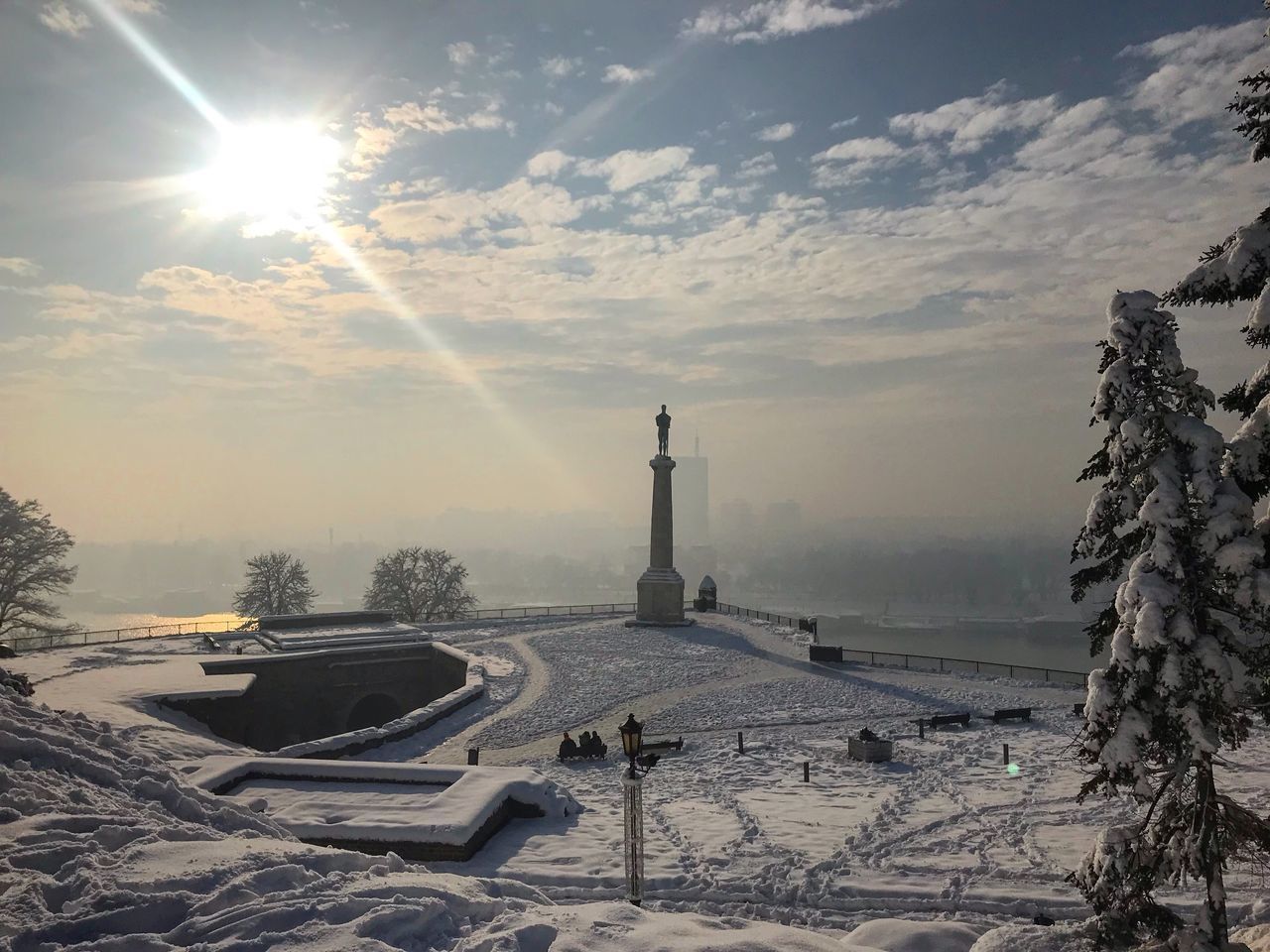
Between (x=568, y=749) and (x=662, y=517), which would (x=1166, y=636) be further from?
(x=662, y=517)

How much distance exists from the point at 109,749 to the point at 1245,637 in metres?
13.7

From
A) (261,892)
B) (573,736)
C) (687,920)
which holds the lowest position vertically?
(573,736)

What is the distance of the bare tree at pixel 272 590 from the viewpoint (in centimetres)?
5197

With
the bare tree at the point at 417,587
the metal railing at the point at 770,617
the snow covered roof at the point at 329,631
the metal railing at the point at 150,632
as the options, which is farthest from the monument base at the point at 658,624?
the bare tree at the point at 417,587

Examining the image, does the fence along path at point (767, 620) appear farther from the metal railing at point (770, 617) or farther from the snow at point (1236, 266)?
the snow at point (1236, 266)

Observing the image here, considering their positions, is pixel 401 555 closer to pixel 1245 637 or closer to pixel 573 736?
pixel 573 736

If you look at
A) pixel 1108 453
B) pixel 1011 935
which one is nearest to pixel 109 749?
pixel 1011 935

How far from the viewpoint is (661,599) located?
134 feet

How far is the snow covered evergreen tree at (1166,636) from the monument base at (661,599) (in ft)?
107

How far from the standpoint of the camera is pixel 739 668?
102 feet

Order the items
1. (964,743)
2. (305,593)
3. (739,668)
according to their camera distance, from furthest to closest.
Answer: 1. (305,593)
2. (739,668)
3. (964,743)

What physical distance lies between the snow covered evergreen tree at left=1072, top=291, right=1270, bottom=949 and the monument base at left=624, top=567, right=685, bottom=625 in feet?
107

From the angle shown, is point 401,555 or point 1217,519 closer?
point 1217,519

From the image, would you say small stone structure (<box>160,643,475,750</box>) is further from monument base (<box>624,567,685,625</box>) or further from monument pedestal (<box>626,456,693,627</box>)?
monument base (<box>624,567,685,625</box>)
